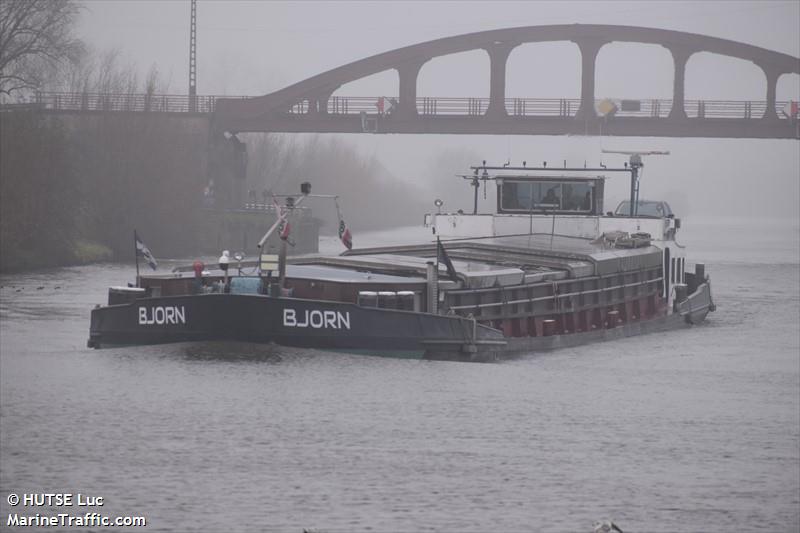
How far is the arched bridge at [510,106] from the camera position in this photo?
9769 centimetres

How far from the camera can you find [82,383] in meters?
30.5

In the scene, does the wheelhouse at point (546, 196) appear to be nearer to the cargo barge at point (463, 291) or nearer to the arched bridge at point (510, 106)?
the cargo barge at point (463, 291)

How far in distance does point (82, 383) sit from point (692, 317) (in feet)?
72.7

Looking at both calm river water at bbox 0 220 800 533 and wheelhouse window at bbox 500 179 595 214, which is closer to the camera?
calm river water at bbox 0 220 800 533

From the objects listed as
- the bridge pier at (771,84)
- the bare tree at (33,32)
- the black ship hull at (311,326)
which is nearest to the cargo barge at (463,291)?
the black ship hull at (311,326)

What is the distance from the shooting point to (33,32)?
7981 centimetres

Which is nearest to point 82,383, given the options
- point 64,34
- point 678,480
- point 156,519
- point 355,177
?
point 156,519

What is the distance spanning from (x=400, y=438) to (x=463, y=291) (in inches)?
305

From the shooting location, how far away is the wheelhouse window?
141ft

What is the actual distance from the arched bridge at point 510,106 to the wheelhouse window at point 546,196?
5035 cm

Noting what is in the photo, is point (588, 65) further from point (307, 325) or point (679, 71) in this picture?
point (307, 325)

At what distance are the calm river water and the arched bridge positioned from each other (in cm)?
6082

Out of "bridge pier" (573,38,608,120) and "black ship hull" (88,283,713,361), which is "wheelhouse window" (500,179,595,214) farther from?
"bridge pier" (573,38,608,120)

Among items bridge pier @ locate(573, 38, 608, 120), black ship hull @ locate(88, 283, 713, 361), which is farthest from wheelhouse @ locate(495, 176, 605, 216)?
bridge pier @ locate(573, 38, 608, 120)
